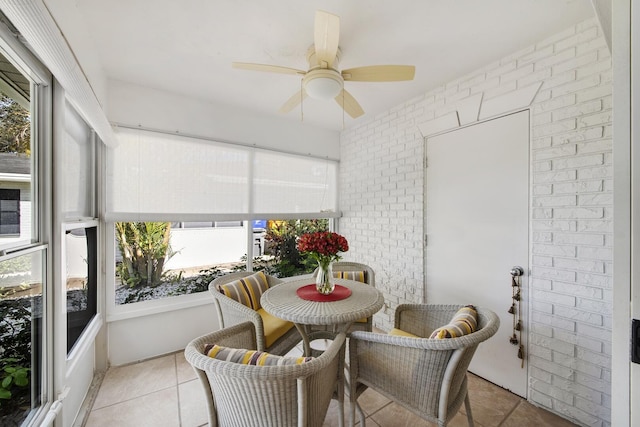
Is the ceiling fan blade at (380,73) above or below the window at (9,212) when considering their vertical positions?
above

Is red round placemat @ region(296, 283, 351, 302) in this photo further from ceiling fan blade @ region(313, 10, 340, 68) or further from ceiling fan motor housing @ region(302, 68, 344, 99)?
ceiling fan blade @ region(313, 10, 340, 68)

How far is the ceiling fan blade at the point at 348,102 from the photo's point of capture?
1.98 meters

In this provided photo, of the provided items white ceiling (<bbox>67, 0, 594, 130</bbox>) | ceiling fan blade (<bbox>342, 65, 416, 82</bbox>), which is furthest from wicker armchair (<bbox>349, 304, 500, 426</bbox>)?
white ceiling (<bbox>67, 0, 594, 130</bbox>)

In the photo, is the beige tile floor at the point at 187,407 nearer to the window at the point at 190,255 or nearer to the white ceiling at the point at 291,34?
the window at the point at 190,255

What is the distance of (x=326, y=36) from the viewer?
4.58ft

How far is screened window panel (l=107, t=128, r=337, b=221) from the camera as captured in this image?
2398 mm

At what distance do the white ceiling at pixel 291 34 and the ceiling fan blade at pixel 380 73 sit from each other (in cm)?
29

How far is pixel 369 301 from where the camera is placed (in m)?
1.74

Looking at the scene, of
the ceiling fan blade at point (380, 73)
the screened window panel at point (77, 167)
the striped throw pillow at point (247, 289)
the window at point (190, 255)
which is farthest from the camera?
the window at point (190, 255)

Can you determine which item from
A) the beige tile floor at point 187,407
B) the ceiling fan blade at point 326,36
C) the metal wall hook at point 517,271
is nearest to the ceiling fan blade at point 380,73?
the ceiling fan blade at point 326,36

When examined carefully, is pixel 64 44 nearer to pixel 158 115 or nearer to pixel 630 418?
pixel 158 115

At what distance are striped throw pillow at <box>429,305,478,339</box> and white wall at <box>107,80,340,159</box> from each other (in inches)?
103

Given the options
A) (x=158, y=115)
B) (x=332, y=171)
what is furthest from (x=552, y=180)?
(x=158, y=115)

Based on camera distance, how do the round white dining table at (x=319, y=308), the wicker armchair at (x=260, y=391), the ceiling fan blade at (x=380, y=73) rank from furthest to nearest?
the ceiling fan blade at (x=380, y=73)
the round white dining table at (x=319, y=308)
the wicker armchair at (x=260, y=391)
